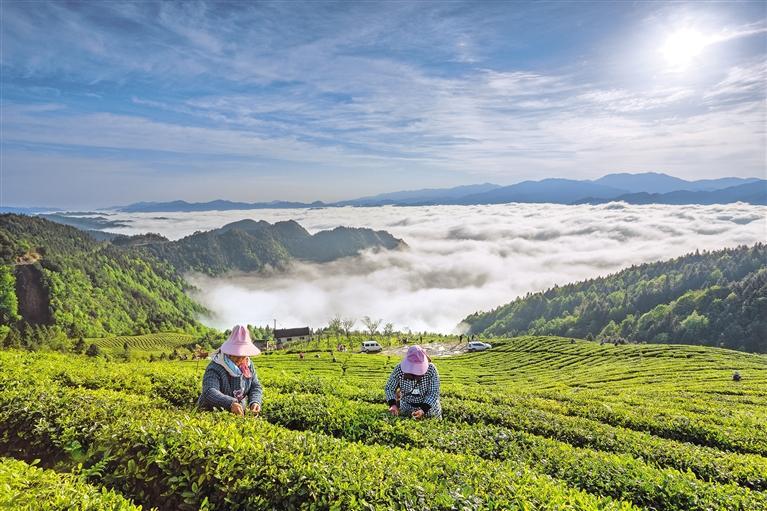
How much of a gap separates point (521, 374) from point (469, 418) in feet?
151

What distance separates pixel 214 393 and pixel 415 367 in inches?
160

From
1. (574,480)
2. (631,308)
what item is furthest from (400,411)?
(631,308)

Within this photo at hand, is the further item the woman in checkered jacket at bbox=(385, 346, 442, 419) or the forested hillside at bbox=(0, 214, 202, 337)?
the forested hillside at bbox=(0, 214, 202, 337)

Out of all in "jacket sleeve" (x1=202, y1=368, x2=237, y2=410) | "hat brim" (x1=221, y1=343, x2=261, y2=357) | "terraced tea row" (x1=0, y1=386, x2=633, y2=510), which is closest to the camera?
"terraced tea row" (x1=0, y1=386, x2=633, y2=510)

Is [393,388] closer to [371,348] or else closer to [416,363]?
[416,363]

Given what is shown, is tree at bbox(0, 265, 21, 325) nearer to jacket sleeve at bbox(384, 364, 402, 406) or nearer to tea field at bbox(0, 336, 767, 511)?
tea field at bbox(0, 336, 767, 511)

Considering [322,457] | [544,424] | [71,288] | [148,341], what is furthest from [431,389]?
[71,288]

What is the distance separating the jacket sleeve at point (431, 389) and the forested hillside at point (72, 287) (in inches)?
4992

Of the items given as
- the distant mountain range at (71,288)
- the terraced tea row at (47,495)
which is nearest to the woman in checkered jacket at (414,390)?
the terraced tea row at (47,495)

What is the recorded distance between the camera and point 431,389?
31.5ft

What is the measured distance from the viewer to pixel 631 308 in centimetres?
16100

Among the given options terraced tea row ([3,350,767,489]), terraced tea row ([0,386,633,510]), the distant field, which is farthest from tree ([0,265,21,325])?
terraced tea row ([0,386,633,510])

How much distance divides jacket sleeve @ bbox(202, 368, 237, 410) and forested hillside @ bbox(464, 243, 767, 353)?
150 meters

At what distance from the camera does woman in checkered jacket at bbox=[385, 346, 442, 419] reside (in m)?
9.37
